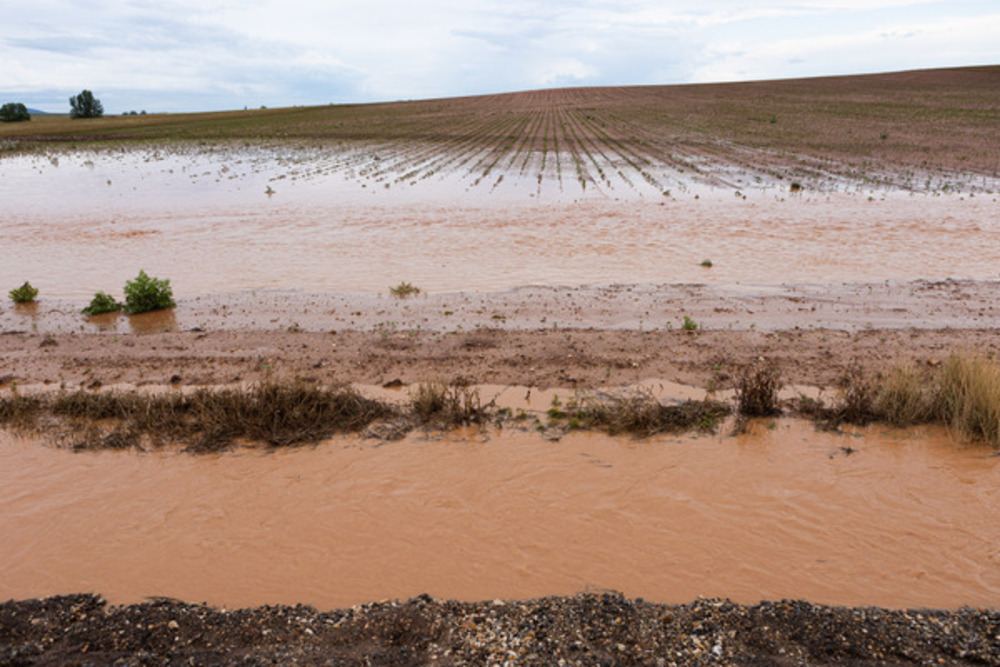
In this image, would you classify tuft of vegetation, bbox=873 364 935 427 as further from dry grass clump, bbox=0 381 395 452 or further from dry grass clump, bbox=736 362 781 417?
dry grass clump, bbox=0 381 395 452

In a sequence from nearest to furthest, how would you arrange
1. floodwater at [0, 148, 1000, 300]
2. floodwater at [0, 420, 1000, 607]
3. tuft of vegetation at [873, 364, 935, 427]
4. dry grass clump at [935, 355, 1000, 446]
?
1. floodwater at [0, 420, 1000, 607]
2. dry grass clump at [935, 355, 1000, 446]
3. tuft of vegetation at [873, 364, 935, 427]
4. floodwater at [0, 148, 1000, 300]

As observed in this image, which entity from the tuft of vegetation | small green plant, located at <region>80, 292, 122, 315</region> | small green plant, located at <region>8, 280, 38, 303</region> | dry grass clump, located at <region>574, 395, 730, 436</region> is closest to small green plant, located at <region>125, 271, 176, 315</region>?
small green plant, located at <region>80, 292, 122, 315</region>

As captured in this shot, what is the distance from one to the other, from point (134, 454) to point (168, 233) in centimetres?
1266

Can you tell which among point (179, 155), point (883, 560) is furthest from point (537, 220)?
point (179, 155)

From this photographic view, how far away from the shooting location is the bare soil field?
172 inches

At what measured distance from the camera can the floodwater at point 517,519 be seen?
5207mm

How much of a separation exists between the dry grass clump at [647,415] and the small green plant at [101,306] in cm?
921

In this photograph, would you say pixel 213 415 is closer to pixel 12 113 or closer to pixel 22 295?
pixel 22 295

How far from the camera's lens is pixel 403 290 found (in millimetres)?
12281

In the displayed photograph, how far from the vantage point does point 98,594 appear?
5078 millimetres

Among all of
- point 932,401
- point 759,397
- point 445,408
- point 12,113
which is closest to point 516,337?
point 445,408

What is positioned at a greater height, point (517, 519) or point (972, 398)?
point (972, 398)

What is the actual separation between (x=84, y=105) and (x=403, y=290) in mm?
98189

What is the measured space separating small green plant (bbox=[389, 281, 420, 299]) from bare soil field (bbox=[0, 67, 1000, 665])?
0.89 ft
